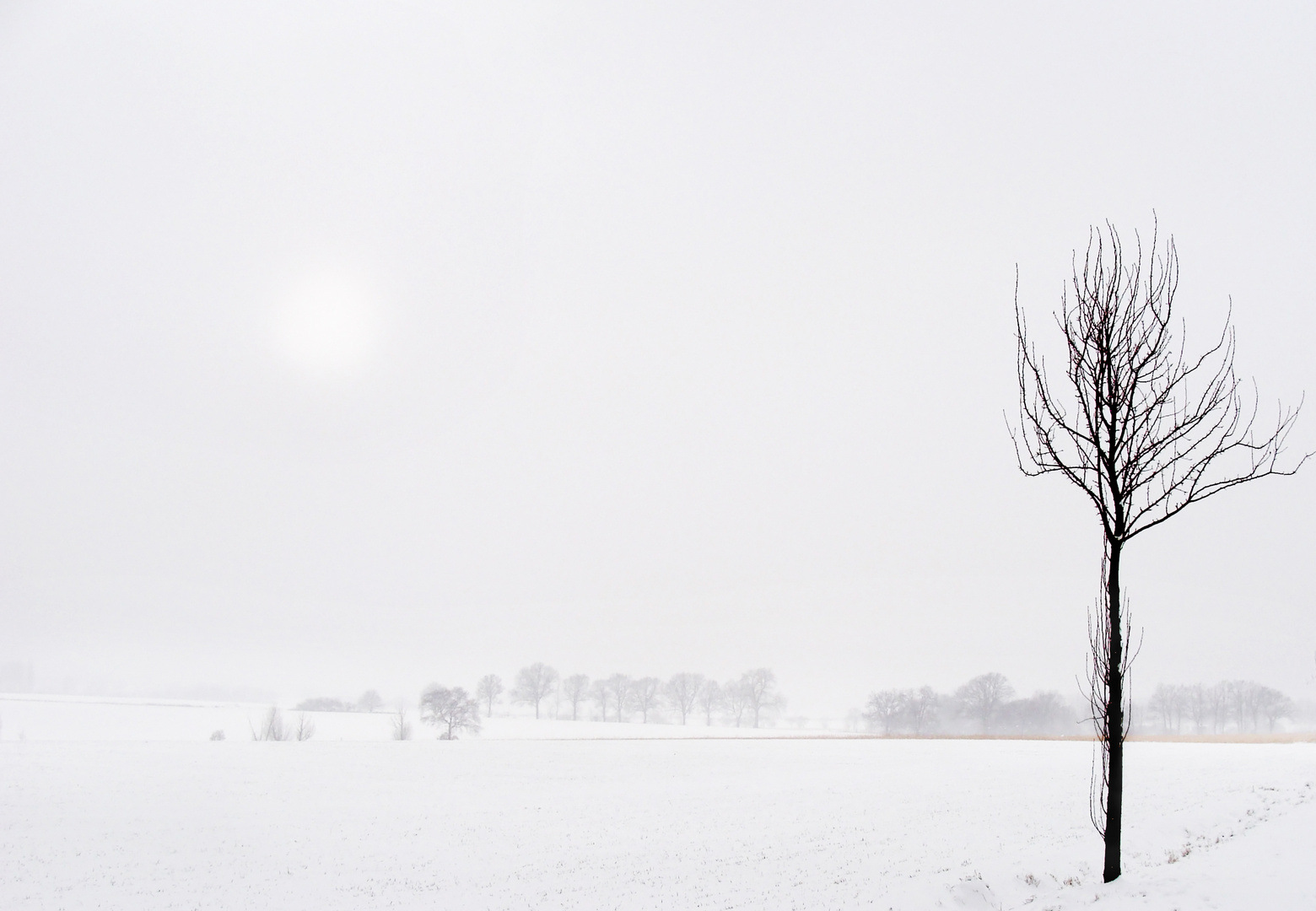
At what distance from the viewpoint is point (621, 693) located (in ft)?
391

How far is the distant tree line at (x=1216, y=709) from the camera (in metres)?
100

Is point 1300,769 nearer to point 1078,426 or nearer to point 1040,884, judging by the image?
point 1040,884

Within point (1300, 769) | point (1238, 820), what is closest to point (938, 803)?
point (1238, 820)

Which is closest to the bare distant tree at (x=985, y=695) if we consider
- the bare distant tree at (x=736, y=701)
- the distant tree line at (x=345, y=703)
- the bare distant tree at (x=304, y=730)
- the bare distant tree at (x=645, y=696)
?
the bare distant tree at (x=736, y=701)

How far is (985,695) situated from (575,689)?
2681 inches

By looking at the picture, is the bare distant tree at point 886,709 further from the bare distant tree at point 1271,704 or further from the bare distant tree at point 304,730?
the bare distant tree at point 304,730

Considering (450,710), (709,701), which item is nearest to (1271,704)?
(709,701)

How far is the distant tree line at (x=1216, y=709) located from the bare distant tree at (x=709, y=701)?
68293 millimetres

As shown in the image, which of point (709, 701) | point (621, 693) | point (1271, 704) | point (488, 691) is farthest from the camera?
point (621, 693)

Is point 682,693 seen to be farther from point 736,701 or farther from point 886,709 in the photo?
Answer: point 886,709

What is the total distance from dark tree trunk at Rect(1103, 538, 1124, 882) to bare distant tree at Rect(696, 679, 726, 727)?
11501 centimetres

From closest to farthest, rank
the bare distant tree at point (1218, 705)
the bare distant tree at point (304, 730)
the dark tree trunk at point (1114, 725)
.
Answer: the dark tree trunk at point (1114, 725), the bare distant tree at point (304, 730), the bare distant tree at point (1218, 705)

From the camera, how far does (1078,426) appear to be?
10.6 meters

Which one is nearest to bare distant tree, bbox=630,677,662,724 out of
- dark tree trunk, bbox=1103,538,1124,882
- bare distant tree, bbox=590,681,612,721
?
bare distant tree, bbox=590,681,612,721
